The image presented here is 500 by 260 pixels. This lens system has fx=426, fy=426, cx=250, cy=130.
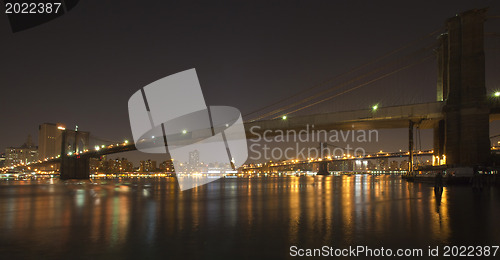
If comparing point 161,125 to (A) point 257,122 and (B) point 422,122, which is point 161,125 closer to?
(A) point 257,122

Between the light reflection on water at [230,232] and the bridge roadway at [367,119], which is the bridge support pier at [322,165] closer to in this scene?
the bridge roadway at [367,119]

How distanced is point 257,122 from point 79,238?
42.5m

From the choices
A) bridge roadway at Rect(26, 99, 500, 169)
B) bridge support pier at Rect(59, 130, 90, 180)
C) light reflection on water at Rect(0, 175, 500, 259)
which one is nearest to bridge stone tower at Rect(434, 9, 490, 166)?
bridge roadway at Rect(26, 99, 500, 169)

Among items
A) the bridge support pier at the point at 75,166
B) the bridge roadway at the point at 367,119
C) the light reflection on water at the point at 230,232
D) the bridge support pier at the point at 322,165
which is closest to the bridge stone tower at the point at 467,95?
the bridge roadway at the point at 367,119

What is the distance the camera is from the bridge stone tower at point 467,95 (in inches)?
1073

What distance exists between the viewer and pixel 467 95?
92.0ft

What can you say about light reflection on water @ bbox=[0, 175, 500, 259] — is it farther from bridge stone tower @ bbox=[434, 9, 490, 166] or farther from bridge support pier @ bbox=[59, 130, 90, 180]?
bridge support pier @ bbox=[59, 130, 90, 180]

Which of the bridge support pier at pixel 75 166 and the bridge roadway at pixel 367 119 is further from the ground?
the bridge roadway at pixel 367 119

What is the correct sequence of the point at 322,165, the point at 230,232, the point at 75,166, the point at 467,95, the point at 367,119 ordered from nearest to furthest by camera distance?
the point at 230,232 < the point at 467,95 < the point at 367,119 < the point at 75,166 < the point at 322,165

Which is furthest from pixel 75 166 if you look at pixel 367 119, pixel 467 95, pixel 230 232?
pixel 230 232

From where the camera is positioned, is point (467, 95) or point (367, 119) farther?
point (367, 119)

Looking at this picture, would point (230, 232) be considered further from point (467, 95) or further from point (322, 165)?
point (322, 165)

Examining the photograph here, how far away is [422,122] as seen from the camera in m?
37.1

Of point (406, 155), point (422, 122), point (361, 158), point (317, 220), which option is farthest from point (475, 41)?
point (361, 158)
